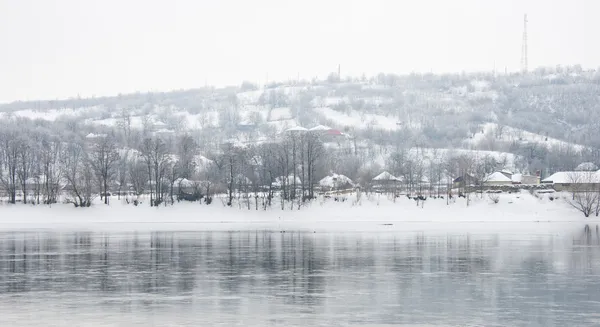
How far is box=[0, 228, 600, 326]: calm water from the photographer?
22031mm

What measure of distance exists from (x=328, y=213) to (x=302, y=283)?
49175 mm

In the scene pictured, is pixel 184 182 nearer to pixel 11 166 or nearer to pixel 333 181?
pixel 11 166

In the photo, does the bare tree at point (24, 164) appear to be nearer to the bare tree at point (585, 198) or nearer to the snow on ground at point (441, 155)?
the bare tree at point (585, 198)

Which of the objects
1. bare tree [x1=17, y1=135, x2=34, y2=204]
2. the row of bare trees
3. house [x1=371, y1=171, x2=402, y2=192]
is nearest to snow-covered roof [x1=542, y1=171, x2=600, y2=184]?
house [x1=371, y1=171, x2=402, y2=192]

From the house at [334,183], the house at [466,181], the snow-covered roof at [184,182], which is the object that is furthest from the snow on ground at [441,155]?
the snow-covered roof at [184,182]

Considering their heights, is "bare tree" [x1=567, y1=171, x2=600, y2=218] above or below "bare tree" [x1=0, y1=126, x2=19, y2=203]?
below

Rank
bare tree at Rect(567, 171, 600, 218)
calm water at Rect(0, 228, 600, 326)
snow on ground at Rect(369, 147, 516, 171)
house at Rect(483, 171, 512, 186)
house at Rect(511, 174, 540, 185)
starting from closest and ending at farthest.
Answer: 1. calm water at Rect(0, 228, 600, 326)
2. bare tree at Rect(567, 171, 600, 218)
3. house at Rect(483, 171, 512, 186)
4. house at Rect(511, 174, 540, 185)
5. snow on ground at Rect(369, 147, 516, 171)

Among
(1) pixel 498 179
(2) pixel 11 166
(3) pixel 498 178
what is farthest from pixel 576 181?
(2) pixel 11 166

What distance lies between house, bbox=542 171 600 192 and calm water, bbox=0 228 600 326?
37818 mm

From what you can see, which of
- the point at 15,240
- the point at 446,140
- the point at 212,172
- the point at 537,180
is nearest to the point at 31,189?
the point at 212,172

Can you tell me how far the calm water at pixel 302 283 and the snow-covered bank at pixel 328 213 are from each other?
26.8m

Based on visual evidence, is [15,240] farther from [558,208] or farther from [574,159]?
[574,159]

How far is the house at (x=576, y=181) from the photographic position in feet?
277

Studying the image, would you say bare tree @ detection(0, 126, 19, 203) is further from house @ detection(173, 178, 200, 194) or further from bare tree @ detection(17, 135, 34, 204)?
house @ detection(173, 178, 200, 194)
